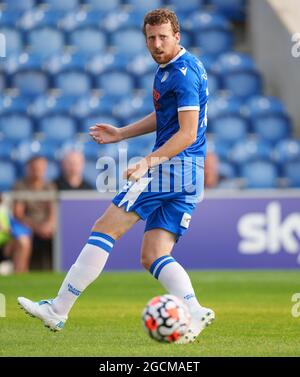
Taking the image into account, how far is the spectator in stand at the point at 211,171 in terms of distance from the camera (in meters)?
14.4

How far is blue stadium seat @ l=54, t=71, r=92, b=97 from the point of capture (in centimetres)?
1742

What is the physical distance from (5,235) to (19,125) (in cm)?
317

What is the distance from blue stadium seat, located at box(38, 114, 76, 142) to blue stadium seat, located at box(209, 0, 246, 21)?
3960 millimetres

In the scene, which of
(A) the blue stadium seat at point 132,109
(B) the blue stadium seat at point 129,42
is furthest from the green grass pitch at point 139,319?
(B) the blue stadium seat at point 129,42

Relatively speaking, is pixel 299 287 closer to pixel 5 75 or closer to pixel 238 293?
pixel 238 293

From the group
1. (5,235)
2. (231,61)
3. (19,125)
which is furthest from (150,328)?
(231,61)

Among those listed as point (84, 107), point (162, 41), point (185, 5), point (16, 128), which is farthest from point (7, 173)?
point (162, 41)

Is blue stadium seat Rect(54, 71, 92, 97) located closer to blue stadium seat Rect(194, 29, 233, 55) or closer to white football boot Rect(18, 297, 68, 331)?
blue stadium seat Rect(194, 29, 233, 55)

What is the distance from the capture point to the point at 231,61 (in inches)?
700

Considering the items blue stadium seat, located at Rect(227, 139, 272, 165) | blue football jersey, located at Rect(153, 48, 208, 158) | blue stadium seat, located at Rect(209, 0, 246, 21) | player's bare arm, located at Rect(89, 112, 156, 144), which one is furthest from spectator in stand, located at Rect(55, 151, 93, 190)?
blue football jersey, located at Rect(153, 48, 208, 158)

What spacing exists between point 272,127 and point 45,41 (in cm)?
411

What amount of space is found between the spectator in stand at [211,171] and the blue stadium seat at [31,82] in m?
4.15

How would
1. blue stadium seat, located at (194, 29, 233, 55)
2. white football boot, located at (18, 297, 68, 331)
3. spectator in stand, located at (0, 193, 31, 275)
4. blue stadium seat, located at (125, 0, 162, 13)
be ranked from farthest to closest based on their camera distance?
blue stadium seat, located at (125, 0, 162, 13) < blue stadium seat, located at (194, 29, 233, 55) < spectator in stand, located at (0, 193, 31, 275) < white football boot, located at (18, 297, 68, 331)

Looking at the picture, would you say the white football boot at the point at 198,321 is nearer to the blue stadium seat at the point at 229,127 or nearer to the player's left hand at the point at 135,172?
the player's left hand at the point at 135,172
